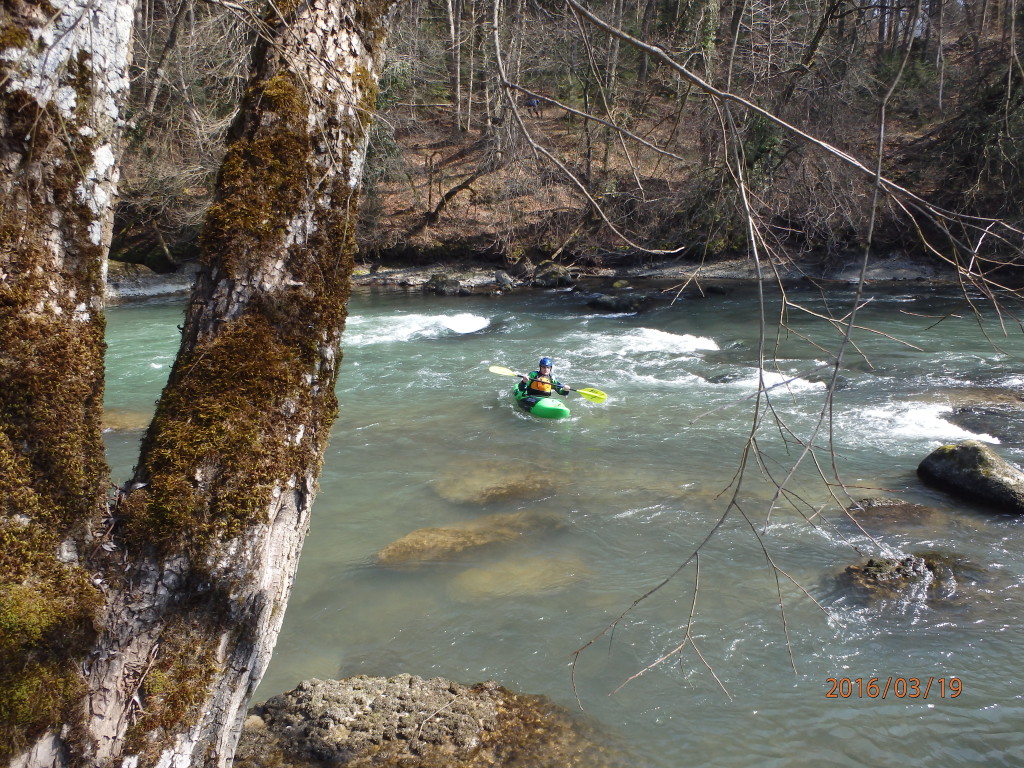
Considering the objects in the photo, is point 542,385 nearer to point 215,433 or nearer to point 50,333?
point 215,433

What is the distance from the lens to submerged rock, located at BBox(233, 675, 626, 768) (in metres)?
3.37

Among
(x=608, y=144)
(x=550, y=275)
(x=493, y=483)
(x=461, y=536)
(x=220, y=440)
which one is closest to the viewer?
(x=220, y=440)

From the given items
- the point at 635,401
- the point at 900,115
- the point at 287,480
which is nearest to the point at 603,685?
the point at 287,480

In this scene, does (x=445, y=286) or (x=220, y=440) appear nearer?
(x=220, y=440)

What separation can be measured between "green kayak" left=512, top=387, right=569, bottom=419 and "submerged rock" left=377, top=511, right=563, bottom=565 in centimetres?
294

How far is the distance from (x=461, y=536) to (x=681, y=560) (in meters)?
1.83

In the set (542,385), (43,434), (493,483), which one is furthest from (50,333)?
(542,385)

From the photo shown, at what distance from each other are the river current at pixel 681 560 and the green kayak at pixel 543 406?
0.11m

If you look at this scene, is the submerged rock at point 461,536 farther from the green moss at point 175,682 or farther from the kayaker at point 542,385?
the green moss at point 175,682

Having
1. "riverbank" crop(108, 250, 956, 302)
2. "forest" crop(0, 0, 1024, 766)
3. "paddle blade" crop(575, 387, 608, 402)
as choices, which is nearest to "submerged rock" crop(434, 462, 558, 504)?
"paddle blade" crop(575, 387, 608, 402)

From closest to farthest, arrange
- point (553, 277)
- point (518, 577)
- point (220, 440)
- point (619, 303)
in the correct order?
point (220, 440) < point (518, 577) < point (619, 303) < point (553, 277)

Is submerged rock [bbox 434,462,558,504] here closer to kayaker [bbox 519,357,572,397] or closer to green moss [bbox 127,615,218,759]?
kayaker [bbox 519,357,572,397]
